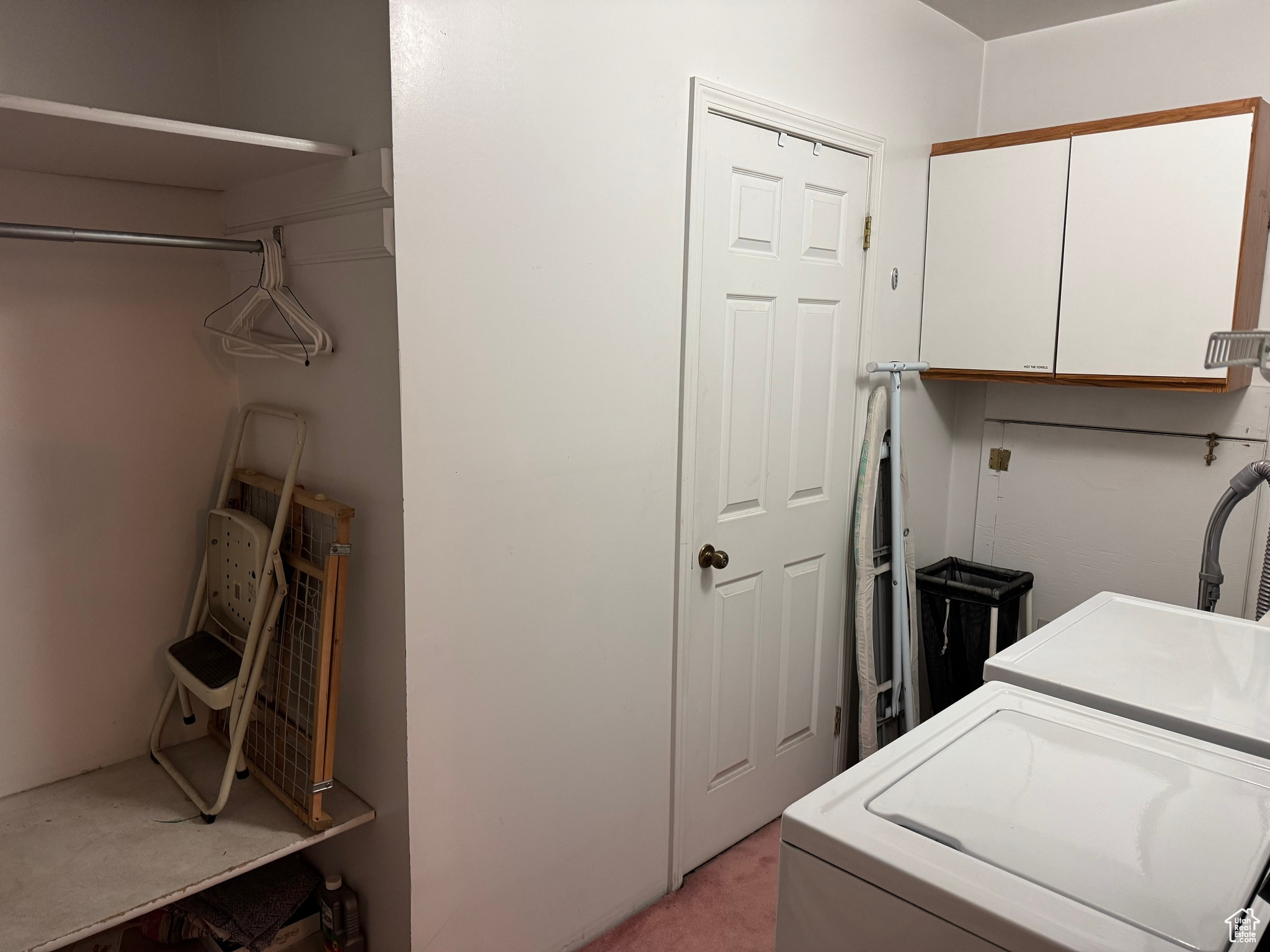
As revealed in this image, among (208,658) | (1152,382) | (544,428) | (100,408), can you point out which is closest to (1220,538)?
(1152,382)

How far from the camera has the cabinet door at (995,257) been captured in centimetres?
273

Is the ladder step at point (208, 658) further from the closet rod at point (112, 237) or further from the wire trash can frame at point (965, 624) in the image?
the wire trash can frame at point (965, 624)

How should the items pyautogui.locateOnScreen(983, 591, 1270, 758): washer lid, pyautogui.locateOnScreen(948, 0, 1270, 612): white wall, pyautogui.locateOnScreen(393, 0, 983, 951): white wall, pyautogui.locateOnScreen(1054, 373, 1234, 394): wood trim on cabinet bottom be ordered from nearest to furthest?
pyautogui.locateOnScreen(983, 591, 1270, 758): washer lid
pyautogui.locateOnScreen(393, 0, 983, 951): white wall
pyautogui.locateOnScreen(1054, 373, 1234, 394): wood trim on cabinet bottom
pyautogui.locateOnScreen(948, 0, 1270, 612): white wall

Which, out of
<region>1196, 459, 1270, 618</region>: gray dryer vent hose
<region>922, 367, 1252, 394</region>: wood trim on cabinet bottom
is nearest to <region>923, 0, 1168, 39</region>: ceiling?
<region>922, 367, 1252, 394</region>: wood trim on cabinet bottom

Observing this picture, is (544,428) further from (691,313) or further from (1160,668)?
(1160,668)

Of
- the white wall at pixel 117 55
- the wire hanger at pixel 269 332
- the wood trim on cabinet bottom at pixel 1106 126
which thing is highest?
the wood trim on cabinet bottom at pixel 1106 126

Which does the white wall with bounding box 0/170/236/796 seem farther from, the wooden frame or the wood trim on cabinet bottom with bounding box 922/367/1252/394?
the wooden frame

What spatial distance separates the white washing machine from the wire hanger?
1.36m

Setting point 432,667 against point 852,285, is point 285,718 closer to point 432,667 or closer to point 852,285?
point 432,667

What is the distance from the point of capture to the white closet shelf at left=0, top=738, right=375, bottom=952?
5.05ft

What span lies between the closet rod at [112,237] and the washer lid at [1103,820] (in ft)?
5.34

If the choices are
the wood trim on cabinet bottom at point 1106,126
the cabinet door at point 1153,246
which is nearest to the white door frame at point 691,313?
the wood trim on cabinet bottom at point 1106,126

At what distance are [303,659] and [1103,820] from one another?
5.01 feet

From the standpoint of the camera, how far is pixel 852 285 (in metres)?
2.67
